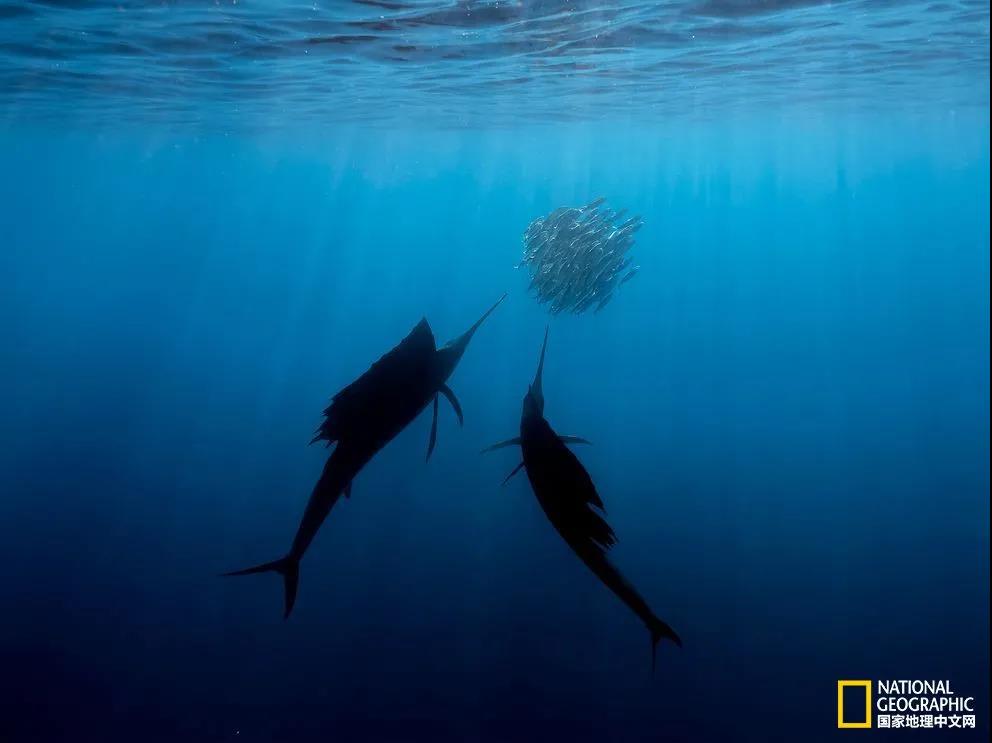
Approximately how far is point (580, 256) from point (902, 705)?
30.1 feet

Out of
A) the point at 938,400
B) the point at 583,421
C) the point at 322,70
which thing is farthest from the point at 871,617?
the point at 322,70

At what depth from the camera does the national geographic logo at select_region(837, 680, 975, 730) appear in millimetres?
8938

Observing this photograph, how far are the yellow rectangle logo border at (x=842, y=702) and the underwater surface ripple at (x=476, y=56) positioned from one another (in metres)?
12.5

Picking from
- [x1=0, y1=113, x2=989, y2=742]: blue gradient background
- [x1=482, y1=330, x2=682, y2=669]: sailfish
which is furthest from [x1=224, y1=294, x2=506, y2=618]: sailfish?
[x1=0, y1=113, x2=989, y2=742]: blue gradient background

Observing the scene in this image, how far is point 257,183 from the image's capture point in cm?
8719

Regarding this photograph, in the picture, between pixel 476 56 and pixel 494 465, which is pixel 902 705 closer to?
pixel 494 465

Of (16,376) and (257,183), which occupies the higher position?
(257,183)

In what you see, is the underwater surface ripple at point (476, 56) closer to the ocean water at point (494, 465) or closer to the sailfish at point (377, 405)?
the ocean water at point (494, 465)

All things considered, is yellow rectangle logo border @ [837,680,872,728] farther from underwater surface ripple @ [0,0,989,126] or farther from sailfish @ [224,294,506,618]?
underwater surface ripple @ [0,0,989,126]

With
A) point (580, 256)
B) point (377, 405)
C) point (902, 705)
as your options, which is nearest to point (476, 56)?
point (580, 256)

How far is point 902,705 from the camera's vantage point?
888 centimetres

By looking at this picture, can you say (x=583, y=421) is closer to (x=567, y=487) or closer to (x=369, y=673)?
(x=369, y=673)

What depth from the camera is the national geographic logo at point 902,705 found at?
8.94 m

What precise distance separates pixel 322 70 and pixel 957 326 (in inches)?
1528
